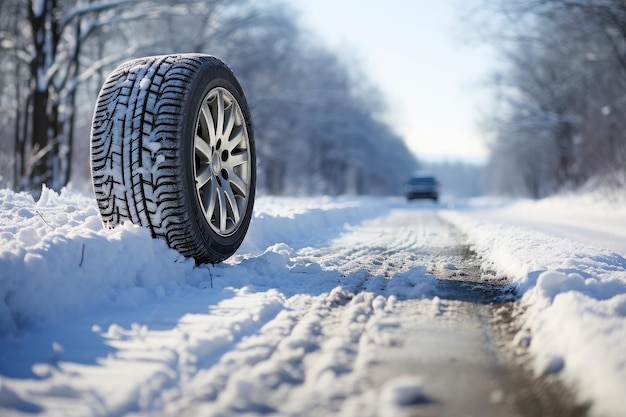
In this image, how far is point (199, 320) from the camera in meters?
2.82

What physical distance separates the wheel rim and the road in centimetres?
75

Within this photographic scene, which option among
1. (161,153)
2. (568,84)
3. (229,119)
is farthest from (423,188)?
(161,153)

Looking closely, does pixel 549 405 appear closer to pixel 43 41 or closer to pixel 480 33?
pixel 43 41

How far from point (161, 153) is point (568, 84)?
26706mm

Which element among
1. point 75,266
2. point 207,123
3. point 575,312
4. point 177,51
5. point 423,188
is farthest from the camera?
point 423,188

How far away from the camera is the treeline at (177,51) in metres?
11.7

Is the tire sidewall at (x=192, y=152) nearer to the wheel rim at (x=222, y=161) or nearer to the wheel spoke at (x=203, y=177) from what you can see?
the wheel rim at (x=222, y=161)

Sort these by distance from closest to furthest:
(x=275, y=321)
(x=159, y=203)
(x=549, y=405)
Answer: (x=549, y=405), (x=275, y=321), (x=159, y=203)

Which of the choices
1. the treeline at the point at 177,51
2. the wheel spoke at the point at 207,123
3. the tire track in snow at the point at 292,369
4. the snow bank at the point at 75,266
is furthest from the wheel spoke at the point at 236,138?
the treeline at the point at 177,51

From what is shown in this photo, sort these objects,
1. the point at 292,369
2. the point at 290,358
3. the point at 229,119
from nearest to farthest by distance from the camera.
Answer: the point at 292,369 < the point at 290,358 < the point at 229,119

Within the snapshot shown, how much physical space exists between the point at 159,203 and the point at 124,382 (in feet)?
5.97

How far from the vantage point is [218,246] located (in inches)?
164

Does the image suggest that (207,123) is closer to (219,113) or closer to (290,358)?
(219,113)

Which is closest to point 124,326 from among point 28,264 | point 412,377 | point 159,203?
point 28,264
